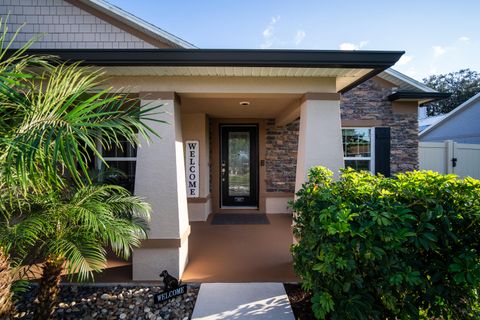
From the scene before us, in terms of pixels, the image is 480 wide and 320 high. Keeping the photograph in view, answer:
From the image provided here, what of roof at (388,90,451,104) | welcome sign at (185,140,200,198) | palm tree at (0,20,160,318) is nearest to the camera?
palm tree at (0,20,160,318)

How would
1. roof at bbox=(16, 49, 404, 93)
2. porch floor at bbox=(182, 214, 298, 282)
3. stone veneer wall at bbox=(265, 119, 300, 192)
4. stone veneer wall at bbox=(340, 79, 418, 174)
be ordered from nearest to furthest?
roof at bbox=(16, 49, 404, 93), porch floor at bbox=(182, 214, 298, 282), stone veneer wall at bbox=(340, 79, 418, 174), stone veneer wall at bbox=(265, 119, 300, 192)

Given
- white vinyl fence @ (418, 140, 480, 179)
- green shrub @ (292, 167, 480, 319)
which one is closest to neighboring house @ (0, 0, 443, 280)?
green shrub @ (292, 167, 480, 319)

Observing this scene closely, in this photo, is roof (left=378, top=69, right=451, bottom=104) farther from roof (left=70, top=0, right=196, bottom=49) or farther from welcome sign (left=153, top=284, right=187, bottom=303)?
welcome sign (left=153, top=284, right=187, bottom=303)

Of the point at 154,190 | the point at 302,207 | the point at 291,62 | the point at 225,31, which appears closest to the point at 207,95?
the point at 291,62

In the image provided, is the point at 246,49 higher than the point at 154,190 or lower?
higher

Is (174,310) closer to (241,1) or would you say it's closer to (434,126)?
(241,1)

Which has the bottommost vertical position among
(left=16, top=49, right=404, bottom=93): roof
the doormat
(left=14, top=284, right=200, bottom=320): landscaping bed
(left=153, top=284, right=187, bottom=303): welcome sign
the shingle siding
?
(left=14, top=284, right=200, bottom=320): landscaping bed

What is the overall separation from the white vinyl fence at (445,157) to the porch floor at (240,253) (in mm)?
5643

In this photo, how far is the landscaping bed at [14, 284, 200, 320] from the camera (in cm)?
274

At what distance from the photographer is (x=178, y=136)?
141 inches

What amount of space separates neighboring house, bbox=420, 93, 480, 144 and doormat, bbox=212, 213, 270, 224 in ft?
36.5

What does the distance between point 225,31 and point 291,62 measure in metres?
6.77

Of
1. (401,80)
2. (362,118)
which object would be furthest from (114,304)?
(401,80)

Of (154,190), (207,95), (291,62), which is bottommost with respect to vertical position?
(154,190)
